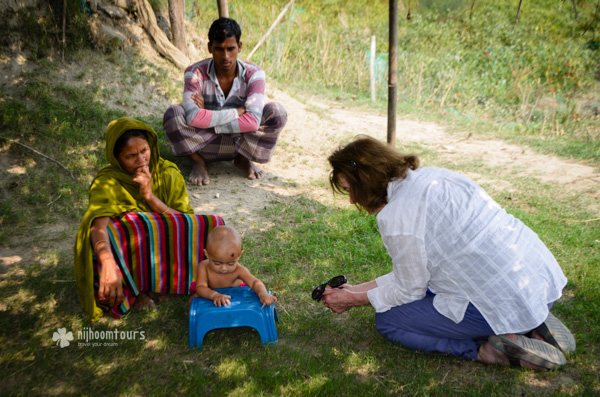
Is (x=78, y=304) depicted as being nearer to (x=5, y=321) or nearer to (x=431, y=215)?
(x=5, y=321)

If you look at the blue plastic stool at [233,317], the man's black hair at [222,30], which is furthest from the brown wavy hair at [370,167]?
the man's black hair at [222,30]

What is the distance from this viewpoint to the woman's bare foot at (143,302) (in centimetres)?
297

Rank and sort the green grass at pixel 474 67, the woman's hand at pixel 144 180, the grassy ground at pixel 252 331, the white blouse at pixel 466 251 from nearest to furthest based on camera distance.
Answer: the white blouse at pixel 466 251
the grassy ground at pixel 252 331
the woman's hand at pixel 144 180
the green grass at pixel 474 67

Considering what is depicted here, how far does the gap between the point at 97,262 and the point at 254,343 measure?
108cm

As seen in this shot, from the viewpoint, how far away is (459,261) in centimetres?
229

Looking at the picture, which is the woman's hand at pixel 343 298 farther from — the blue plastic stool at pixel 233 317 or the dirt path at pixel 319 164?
the dirt path at pixel 319 164

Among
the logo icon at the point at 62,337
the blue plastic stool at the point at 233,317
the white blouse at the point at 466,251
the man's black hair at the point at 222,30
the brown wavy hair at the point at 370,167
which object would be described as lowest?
the logo icon at the point at 62,337

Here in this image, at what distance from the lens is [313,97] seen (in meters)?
9.88

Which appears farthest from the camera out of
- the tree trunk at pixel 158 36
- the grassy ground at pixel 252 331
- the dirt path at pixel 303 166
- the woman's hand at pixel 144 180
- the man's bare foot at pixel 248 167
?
the tree trunk at pixel 158 36

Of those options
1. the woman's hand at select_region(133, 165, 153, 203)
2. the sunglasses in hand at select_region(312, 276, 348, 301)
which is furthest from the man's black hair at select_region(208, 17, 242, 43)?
the sunglasses in hand at select_region(312, 276, 348, 301)

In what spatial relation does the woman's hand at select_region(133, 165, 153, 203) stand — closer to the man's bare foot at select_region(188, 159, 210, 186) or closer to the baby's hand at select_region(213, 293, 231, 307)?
the baby's hand at select_region(213, 293, 231, 307)

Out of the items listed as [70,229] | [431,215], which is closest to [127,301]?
[70,229]
